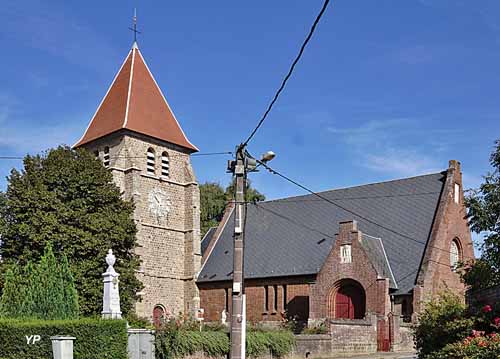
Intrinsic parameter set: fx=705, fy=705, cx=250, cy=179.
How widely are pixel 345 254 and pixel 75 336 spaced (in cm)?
1719

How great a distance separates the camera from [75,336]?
20844 millimetres

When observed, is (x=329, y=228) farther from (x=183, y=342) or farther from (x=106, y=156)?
(x=183, y=342)

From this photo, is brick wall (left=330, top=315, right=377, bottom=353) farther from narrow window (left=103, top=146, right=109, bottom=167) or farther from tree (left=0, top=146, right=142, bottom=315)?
narrow window (left=103, top=146, right=109, bottom=167)

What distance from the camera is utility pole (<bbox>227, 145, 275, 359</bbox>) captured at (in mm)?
14711

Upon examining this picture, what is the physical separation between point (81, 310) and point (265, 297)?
1166cm

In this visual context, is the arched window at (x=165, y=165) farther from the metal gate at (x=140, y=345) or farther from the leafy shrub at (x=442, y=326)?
the leafy shrub at (x=442, y=326)

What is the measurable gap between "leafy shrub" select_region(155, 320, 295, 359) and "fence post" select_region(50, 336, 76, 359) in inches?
126

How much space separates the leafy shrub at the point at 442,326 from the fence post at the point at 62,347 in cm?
950

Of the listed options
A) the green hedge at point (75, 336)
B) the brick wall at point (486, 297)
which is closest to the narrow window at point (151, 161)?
the green hedge at point (75, 336)

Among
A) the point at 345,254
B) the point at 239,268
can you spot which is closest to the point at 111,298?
the point at 239,268

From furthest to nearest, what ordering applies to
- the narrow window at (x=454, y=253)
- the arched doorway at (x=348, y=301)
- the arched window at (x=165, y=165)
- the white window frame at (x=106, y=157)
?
the arched window at (x=165, y=165) < the white window frame at (x=106, y=157) < the narrow window at (x=454, y=253) < the arched doorway at (x=348, y=301)

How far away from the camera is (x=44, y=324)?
21.3 meters

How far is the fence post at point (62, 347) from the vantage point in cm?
1944

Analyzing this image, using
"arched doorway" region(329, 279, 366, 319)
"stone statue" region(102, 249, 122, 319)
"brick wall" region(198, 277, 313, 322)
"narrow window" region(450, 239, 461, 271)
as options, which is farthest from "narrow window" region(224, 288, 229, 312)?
"stone statue" region(102, 249, 122, 319)
